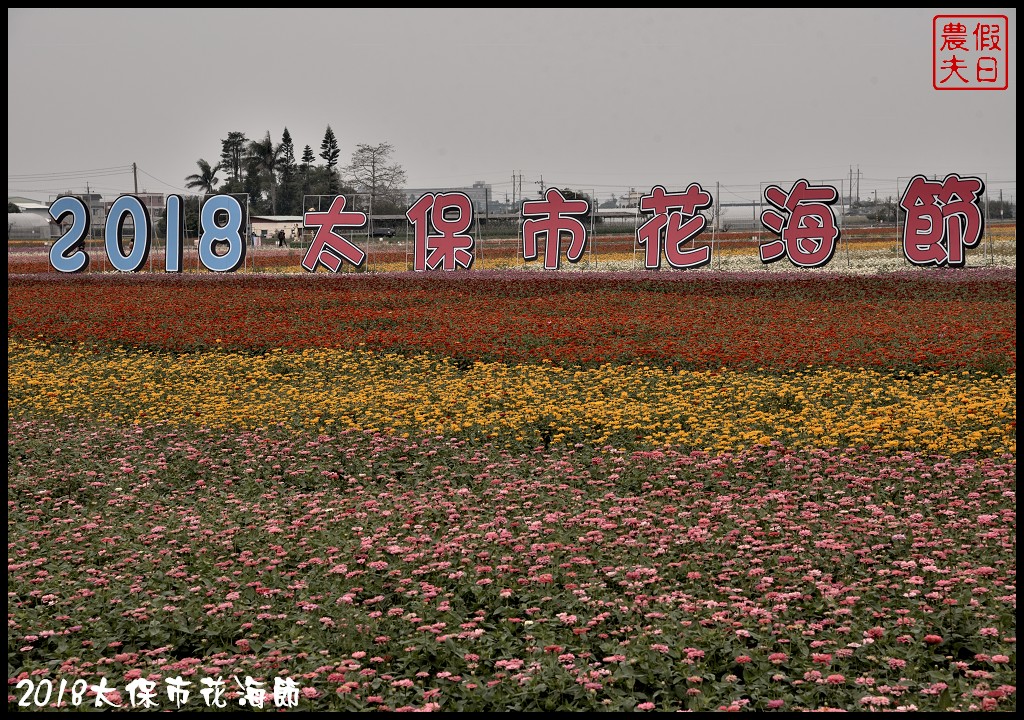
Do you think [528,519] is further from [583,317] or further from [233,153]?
[233,153]

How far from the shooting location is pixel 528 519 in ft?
21.0

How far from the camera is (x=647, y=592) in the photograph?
5180 millimetres

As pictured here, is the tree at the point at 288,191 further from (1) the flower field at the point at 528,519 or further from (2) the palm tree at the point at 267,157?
(1) the flower field at the point at 528,519

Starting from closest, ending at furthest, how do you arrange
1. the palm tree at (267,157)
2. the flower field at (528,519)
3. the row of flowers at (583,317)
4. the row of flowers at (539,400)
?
1. the flower field at (528,519)
2. the row of flowers at (539,400)
3. the row of flowers at (583,317)
4. the palm tree at (267,157)

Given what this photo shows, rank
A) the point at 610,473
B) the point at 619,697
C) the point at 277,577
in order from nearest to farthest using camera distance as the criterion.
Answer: the point at 619,697 < the point at 277,577 < the point at 610,473

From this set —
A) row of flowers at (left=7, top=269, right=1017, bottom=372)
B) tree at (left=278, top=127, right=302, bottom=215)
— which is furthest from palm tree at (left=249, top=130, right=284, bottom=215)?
row of flowers at (left=7, top=269, right=1017, bottom=372)

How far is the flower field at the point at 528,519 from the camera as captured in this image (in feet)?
14.3

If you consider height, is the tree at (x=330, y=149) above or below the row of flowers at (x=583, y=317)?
above

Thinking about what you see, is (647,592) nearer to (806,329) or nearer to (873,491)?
(873,491)

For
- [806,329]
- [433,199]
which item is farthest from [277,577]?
[433,199]

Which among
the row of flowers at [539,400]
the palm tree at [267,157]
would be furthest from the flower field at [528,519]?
the palm tree at [267,157]

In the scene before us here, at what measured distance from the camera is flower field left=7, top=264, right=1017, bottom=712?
4344mm

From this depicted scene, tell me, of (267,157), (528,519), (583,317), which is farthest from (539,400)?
(267,157)

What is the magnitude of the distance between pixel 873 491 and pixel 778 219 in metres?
24.1
